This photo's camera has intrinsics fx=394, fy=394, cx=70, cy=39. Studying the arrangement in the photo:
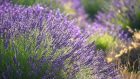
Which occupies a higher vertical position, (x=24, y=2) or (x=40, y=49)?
(x=24, y=2)

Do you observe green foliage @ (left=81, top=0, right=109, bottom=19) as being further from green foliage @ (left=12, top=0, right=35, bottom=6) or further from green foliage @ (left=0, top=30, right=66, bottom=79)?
green foliage @ (left=0, top=30, right=66, bottom=79)

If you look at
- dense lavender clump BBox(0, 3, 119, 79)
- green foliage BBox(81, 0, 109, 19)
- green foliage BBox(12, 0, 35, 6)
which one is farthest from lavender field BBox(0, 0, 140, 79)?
green foliage BBox(81, 0, 109, 19)

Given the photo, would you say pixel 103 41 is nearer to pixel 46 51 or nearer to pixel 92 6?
pixel 46 51

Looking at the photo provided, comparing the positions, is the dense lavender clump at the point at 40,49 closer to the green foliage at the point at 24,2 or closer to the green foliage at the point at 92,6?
the green foliage at the point at 24,2

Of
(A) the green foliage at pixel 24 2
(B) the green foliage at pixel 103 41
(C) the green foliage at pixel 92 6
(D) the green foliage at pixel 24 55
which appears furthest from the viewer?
(C) the green foliage at pixel 92 6

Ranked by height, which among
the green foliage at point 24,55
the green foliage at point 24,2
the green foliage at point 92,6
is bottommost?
the green foliage at point 24,55

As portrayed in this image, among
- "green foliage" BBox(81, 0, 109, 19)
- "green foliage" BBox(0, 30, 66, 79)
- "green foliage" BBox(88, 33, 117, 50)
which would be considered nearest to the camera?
"green foliage" BBox(0, 30, 66, 79)

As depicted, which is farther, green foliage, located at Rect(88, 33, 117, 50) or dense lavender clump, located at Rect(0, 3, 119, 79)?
green foliage, located at Rect(88, 33, 117, 50)

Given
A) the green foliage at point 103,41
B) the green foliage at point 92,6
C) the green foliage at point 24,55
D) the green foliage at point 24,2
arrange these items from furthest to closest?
the green foliage at point 92,6, the green foliage at point 103,41, the green foliage at point 24,2, the green foliage at point 24,55

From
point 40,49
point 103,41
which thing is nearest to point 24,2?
point 103,41

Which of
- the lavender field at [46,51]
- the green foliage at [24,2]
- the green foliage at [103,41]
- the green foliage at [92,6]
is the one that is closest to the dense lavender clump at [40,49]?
the lavender field at [46,51]
